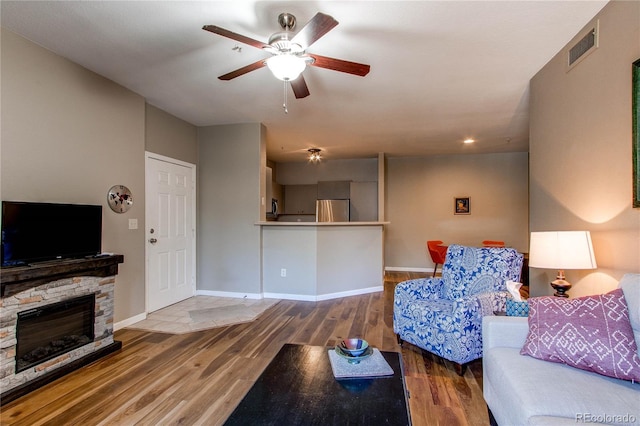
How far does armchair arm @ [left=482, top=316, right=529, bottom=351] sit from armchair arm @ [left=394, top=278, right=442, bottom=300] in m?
1.10

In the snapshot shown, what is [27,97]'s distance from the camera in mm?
2453

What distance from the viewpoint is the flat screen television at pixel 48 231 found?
7.18 ft

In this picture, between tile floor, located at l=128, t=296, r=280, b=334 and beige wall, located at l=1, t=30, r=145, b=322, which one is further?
tile floor, located at l=128, t=296, r=280, b=334

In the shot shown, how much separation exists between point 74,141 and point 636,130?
420 centimetres

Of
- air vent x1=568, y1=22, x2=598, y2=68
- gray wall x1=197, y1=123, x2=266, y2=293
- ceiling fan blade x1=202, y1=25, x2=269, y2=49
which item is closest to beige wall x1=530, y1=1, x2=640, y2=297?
air vent x1=568, y1=22, x2=598, y2=68

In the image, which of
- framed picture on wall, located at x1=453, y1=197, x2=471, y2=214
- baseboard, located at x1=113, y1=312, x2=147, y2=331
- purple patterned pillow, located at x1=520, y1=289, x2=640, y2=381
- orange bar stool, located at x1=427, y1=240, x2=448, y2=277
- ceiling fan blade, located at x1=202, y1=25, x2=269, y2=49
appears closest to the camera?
purple patterned pillow, located at x1=520, y1=289, x2=640, y2=381

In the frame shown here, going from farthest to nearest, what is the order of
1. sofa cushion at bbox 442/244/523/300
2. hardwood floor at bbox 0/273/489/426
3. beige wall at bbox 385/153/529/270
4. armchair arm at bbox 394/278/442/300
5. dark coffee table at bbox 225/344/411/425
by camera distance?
beige wall at bbox 385/153/529/270 → armchair arm at bbox 394/278/442/300 → sofa cushion at bbox 442/244/523/300 → hardwood floor at bbox 0/273/489/426 → dark coffee table at bbox 225/344/411/425

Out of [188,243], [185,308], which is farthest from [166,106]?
[185,308]

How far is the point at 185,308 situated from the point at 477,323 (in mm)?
3458

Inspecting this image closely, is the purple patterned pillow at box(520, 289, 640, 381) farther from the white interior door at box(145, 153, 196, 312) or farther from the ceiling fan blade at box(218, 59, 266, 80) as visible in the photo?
the white interior door at box(145, 153, 196, 312)

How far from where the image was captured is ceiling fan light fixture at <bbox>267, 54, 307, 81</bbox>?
1958 mm

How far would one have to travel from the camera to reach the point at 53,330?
2371 millimetres

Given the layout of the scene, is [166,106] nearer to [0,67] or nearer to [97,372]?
[0,67]

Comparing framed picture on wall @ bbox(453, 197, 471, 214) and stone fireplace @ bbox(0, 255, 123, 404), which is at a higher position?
framed picture on wall @ bbox(453, 197, 471, 214)
